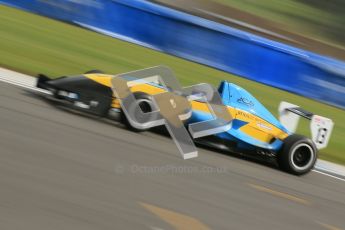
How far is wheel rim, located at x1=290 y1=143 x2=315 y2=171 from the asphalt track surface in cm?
18

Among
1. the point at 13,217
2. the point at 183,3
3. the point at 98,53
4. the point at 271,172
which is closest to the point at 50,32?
the point at 98,53

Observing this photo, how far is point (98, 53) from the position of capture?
40.5 feet

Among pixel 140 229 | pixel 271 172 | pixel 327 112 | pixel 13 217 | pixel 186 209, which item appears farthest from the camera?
pixel 327 112

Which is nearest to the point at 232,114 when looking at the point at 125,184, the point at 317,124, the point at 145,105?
the point at 145,105

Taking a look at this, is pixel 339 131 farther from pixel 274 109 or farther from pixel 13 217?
pixel 13 217

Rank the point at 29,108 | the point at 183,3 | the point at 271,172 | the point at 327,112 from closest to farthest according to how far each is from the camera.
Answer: the point at 29,108 < the point at 271,172 < the point at 327,112 < the point at 183,3

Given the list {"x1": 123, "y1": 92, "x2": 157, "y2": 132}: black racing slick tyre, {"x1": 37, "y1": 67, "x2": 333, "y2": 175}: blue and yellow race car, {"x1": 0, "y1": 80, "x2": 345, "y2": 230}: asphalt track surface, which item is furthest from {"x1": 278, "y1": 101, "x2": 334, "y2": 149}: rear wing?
{"x1": 123, "y1": 92, "x2": 157, "y2": 132}: black racing slick tyre

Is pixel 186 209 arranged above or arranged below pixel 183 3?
below

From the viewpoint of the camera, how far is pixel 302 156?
8.15 m

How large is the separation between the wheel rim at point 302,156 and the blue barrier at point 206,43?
571 centimetres

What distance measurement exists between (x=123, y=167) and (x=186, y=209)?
0.93 metres

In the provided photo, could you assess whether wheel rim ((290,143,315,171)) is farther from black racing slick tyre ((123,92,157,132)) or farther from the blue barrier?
the blue barrier

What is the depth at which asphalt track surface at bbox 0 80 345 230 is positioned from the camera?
4641mm

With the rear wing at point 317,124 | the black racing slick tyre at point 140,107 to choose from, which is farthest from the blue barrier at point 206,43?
the black racing slick tyre at point 140,107
